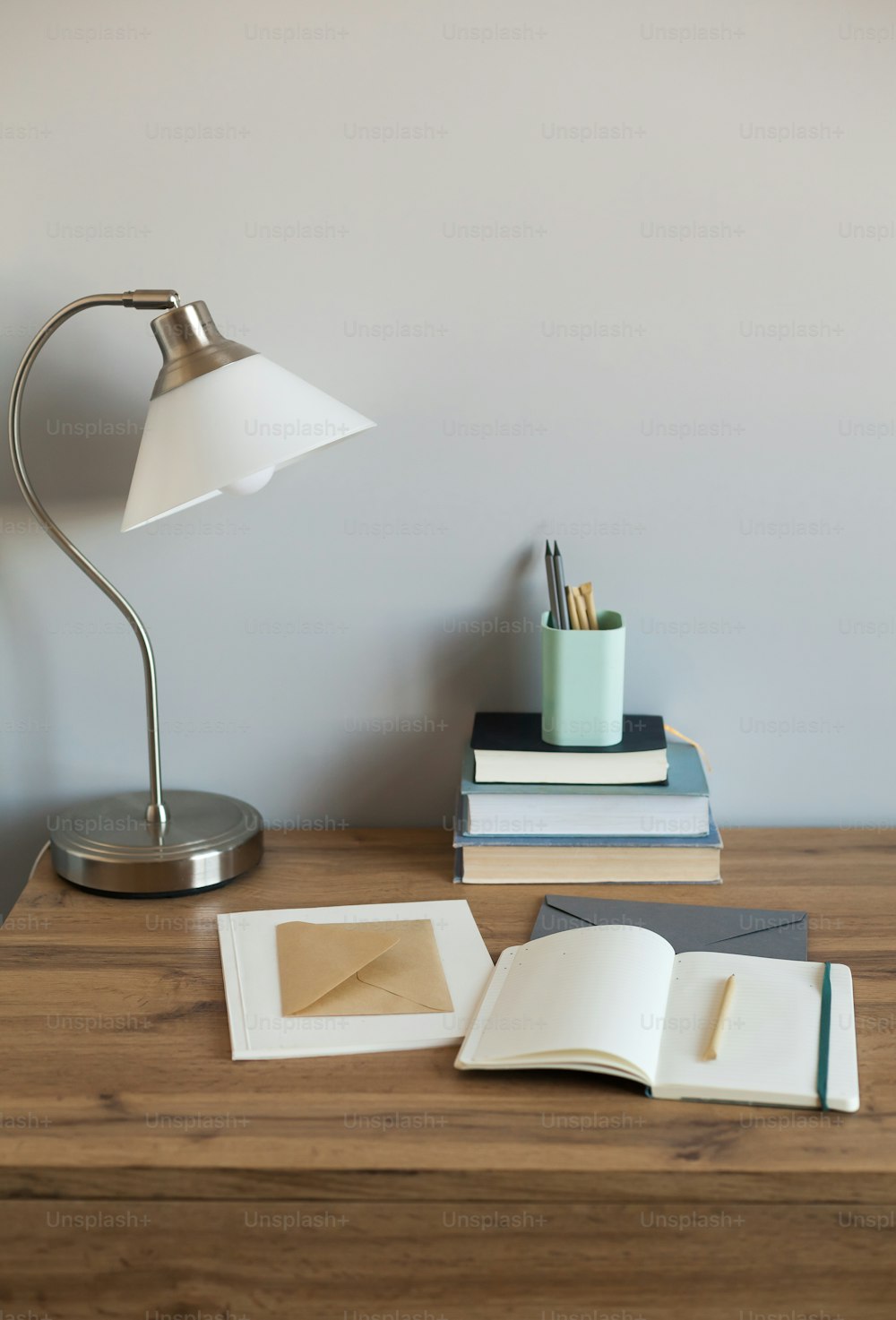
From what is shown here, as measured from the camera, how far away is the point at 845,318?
1163 millimetres

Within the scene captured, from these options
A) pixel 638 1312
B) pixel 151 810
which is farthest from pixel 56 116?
pixel 638 1312

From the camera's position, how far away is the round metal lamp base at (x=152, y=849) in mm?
1078

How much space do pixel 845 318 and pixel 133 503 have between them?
75cm

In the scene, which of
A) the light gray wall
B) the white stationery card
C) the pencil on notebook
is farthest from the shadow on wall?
the pencil on notebook

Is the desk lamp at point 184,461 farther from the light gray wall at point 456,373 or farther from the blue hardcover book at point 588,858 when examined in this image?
the blue hardcover book at point 588,858

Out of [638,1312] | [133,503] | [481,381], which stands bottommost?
[638,1312]

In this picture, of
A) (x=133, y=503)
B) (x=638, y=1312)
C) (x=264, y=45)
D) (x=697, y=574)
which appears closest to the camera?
(x=638, y=1312)

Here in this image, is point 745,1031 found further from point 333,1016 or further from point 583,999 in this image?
point 333,1016

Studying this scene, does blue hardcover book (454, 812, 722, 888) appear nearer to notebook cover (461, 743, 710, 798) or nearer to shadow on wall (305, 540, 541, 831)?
notebook cover (461, 743, 710, 798)

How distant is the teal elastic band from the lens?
0.78 m

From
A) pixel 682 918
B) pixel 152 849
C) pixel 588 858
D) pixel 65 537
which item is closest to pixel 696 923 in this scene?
pixel 682 918

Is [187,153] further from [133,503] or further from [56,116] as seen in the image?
[133,503]

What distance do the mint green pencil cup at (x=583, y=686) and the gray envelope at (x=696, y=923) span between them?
17 centimetres

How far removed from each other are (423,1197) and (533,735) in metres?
0.54
